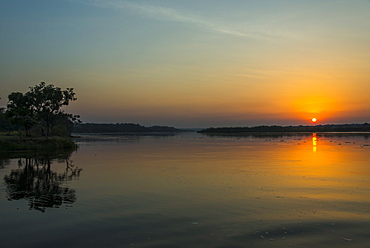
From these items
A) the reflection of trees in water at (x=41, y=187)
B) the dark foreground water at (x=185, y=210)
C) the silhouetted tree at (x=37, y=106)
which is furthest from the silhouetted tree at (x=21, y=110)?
the dark foreground water at (x=185, y=210)

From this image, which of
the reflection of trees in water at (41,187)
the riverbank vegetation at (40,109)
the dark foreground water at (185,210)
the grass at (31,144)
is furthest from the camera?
the riverbank vegetation at (40,109)

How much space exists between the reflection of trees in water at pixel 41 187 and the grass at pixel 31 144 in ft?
73.4

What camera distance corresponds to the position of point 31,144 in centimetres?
4772

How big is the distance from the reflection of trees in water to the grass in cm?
2238

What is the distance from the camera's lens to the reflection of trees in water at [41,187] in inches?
574

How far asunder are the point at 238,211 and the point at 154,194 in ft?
15.9

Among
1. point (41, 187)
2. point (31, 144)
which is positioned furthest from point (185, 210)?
point (31, 144)

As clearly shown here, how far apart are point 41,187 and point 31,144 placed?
33.1 meters

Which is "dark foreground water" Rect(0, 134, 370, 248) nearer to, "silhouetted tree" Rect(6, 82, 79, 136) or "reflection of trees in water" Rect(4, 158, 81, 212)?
"reflection of trees in water" Rect(4, 158, 81, 212)

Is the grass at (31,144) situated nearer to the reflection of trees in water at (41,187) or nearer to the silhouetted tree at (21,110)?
the silhouetted tree at (21,110)

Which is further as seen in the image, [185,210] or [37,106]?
[37,106]

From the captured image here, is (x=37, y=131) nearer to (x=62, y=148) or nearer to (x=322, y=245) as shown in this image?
(x=62, y=148)

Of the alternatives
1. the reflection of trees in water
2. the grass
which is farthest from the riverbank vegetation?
the reflection of trees in water

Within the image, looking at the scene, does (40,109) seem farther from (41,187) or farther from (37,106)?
(41,187)
